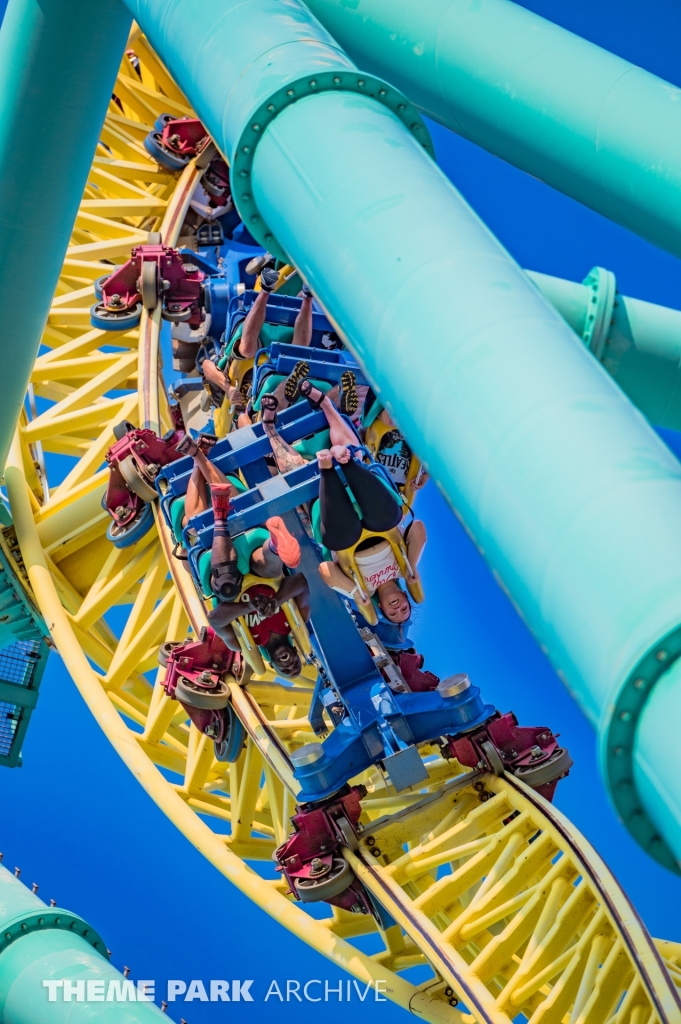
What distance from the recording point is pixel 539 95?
5.75 m

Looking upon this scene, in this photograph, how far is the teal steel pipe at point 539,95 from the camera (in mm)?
5398

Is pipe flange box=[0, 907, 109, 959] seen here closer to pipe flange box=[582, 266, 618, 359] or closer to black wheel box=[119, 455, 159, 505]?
black wheel box=[119, 455, 159, 505]

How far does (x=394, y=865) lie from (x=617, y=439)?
699cm

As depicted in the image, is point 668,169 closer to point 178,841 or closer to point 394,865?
point 394,865

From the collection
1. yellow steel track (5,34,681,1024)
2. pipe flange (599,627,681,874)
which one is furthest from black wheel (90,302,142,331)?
pipe flange (599,627,681,874)

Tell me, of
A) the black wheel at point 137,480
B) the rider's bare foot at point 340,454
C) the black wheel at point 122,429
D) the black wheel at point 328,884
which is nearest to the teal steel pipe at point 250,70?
the rider's bare foot at point 340,454

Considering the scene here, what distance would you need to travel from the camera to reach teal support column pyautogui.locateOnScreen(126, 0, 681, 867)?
3.39 meters

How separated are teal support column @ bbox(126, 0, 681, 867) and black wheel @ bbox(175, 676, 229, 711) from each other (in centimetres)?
691

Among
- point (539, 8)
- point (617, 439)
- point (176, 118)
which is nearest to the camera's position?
point (617, 439)

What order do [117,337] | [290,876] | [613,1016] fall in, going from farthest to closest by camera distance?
1. [117,337]
2. [290,876]
3. [613,1016]

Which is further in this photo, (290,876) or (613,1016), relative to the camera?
(290,876)

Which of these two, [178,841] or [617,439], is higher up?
[178,841]

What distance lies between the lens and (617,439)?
143 inches

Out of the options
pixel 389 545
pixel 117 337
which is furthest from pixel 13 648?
pixel 389 545
